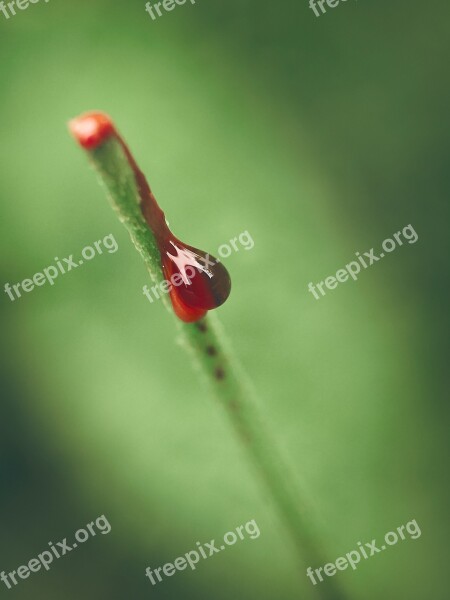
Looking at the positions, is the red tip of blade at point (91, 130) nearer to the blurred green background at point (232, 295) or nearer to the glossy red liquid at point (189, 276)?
the glossy red liquid at point (189, 276)

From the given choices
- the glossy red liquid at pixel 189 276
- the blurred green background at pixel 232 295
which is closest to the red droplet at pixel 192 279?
the glossy red liquid at pixel 189 276

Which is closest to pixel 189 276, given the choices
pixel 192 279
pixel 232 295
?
pixel 192 279

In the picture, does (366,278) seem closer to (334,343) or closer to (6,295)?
(334,343)

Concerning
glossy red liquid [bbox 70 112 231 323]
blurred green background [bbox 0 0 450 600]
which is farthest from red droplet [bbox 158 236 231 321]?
blurred green background [bbox 0 0 450 600]

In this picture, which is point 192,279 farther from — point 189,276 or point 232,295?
point 232,295

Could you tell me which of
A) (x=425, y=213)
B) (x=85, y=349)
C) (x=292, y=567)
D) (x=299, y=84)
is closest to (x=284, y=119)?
(x=299, y=84)
